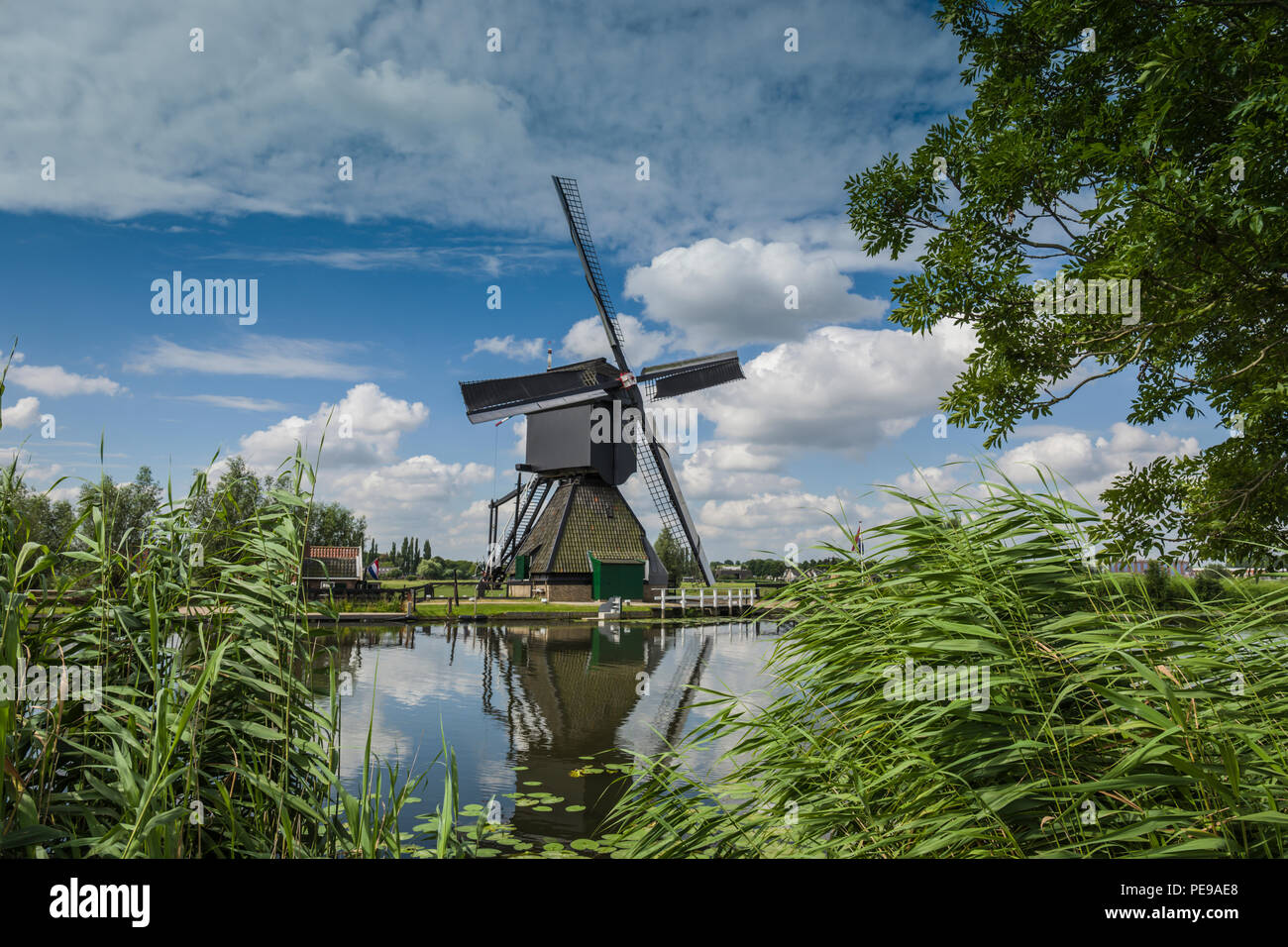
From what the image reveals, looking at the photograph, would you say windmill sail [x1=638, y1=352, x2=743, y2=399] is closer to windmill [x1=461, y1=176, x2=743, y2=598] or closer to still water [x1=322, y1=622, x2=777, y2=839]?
windmill [x1=461, y1=176, x2=743, y2=598]

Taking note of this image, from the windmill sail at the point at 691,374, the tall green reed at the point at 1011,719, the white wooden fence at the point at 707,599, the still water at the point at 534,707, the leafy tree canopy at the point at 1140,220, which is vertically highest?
the windmill sail at the point at 691,374

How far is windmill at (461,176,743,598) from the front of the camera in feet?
98.5

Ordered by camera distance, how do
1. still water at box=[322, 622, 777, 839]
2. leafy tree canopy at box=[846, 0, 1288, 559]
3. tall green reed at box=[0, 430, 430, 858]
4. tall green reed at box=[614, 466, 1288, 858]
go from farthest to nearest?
still water at box=[322, 622, 777, 839] < leafy tree canopy at box=[846, 0, 1288, 559] < tall green reed at box=[0, 430, 430, 858] < tall green reed at box=[614, 466, 1288, 858]

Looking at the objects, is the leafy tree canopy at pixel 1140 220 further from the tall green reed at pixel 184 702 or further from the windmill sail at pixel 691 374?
the windmill sail at pixel 691 374

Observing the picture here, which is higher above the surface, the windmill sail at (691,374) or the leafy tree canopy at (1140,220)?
the windmill sail at (691,374)

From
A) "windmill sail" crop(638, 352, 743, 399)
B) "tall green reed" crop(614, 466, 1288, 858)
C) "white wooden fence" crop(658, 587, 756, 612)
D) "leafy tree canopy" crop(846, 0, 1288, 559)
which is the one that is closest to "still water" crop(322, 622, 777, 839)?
"tall green reed" crop(614, 466, 1288, 858)

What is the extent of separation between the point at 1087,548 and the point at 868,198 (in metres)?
5.01

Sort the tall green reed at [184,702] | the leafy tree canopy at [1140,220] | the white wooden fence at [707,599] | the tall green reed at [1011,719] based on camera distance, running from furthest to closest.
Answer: the white wooden fence at [707,599], the leafy tree canopy at [1140,220], the tall green reed at [184,702], the tall green reed at [1011,719]

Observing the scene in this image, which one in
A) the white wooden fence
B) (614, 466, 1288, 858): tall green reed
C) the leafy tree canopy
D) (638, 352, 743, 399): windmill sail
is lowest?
the white wooden fence

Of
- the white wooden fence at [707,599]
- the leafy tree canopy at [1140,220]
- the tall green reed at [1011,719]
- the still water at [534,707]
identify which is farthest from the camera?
the white wooden fence at [707,599]

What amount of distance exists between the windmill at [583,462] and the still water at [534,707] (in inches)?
363

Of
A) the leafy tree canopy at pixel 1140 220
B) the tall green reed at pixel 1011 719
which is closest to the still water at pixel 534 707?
the tall green reed at pixel 1011 719

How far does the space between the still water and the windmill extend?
922cm

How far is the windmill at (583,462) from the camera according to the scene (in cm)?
3003
